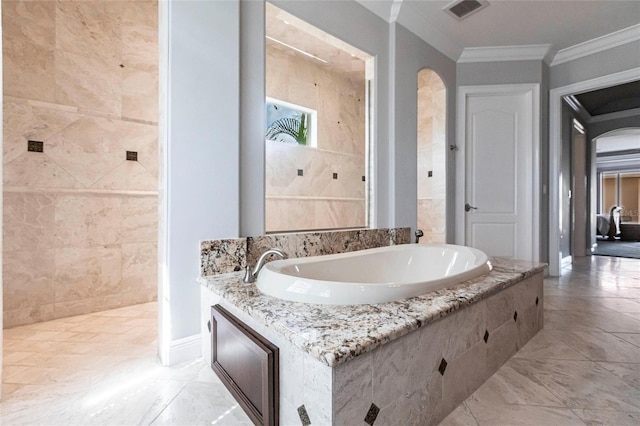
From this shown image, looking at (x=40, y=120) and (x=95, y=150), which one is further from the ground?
(x=40, y=120)

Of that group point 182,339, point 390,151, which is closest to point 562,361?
point 390,151

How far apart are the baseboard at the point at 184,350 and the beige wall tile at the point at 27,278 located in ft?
4.54

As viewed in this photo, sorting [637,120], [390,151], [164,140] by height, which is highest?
[637,120]

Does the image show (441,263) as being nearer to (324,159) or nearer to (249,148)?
(324,159)

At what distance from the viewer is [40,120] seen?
7.30 ft

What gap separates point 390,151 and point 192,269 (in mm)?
1842

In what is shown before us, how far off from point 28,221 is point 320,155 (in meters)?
2.19

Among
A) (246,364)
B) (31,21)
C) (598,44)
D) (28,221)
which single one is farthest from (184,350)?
(598,44)

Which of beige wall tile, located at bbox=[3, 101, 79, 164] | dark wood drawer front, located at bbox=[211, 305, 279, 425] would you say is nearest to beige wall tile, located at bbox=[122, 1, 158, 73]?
beige wall tile, located at bbox=[3, 101, 79, 164]

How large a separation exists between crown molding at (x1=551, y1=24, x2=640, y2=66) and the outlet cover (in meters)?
4.90

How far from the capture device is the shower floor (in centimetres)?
120

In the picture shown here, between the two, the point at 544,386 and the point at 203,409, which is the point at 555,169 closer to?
the point at 544,386

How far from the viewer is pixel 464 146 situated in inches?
135

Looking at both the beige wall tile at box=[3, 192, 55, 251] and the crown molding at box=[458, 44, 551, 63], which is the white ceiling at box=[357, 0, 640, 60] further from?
the beige wall tile at box=[3, 192, 55, 251]
